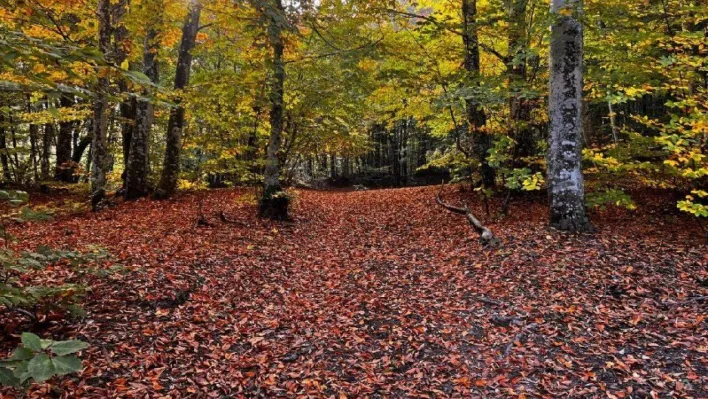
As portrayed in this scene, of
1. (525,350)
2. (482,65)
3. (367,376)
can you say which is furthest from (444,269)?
(482,65)

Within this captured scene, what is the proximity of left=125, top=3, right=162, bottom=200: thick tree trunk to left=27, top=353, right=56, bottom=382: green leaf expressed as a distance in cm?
1130

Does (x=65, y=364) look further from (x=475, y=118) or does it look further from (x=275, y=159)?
(x=475, y=118)

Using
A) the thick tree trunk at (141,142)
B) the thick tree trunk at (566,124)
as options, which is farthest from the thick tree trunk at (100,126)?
the thick tree trunk at (566,124)

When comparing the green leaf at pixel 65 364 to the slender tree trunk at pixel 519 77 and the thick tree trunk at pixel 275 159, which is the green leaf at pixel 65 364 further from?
the thick tree trunk at pixel 275 159

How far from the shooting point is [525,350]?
4.36m

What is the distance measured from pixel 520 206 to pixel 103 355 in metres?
9.80

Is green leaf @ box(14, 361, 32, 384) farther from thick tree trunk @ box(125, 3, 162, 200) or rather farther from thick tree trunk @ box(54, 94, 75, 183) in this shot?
thick tree trunk @ box(54, 94, 75, 183)

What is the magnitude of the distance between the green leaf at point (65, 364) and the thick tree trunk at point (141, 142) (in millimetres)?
11339

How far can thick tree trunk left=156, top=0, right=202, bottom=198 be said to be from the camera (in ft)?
40.0

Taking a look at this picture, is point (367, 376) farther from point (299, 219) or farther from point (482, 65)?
point (482, 65)

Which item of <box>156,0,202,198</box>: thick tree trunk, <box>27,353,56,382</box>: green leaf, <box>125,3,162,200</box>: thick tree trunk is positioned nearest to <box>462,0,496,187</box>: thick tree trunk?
<box>156,0,202,198</box>: thick tree trunk

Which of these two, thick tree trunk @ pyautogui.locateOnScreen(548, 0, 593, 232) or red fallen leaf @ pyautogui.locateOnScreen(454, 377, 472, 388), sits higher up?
thick tree trunk @ pyautogui.locateOnScreen(548, 0, 593, 232)

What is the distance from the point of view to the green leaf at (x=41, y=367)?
4.99 ft

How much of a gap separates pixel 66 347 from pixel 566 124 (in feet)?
24.2
